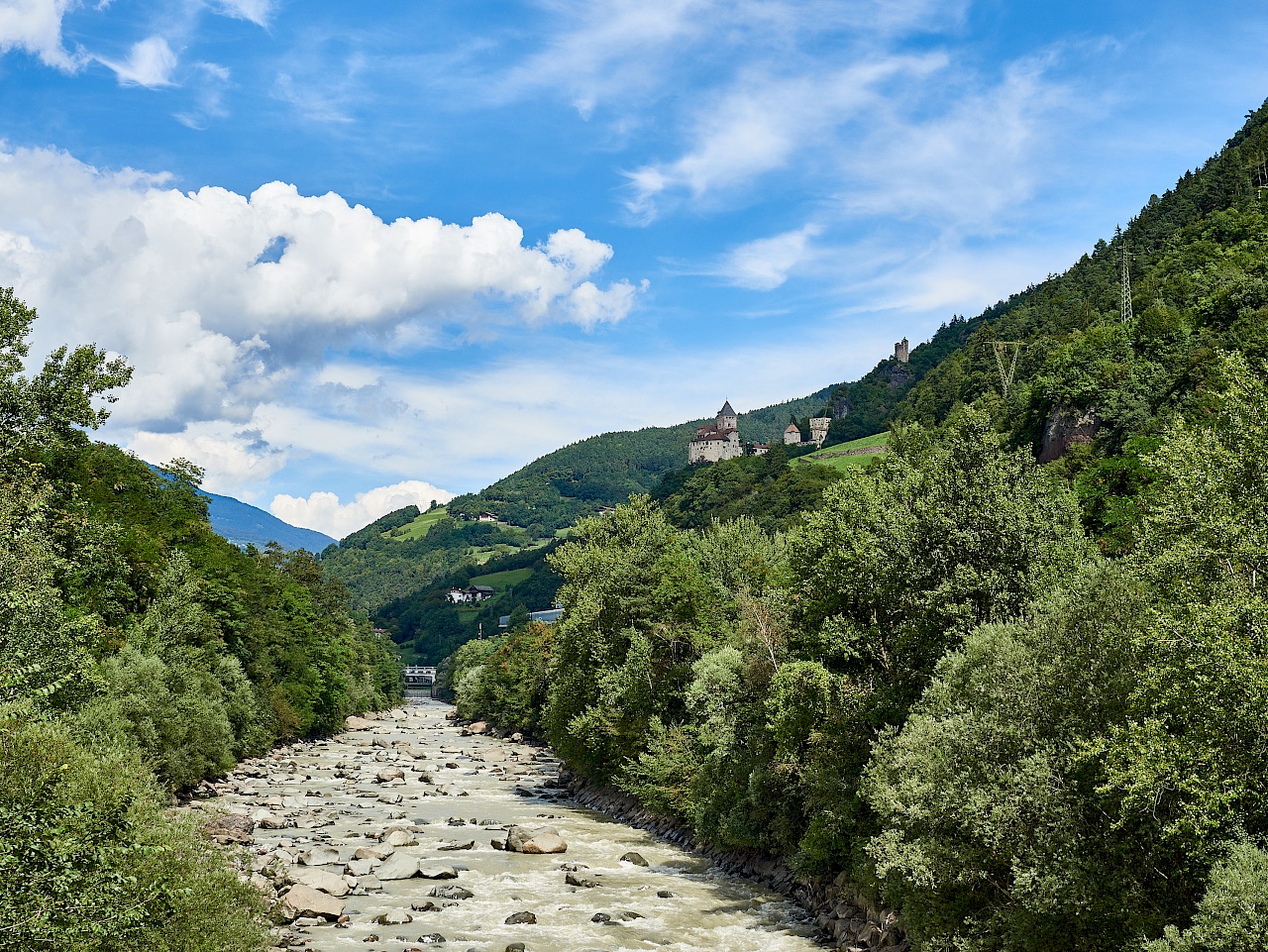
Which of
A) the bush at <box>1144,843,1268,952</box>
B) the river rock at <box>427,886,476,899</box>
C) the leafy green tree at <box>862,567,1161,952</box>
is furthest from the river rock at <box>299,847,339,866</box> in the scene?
the bush at <box>1144,843,1268,952</box>

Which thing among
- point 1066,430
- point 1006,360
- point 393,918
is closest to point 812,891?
point 393,918

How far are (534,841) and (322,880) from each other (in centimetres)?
1140

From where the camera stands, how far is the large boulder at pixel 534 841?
44.5 meters

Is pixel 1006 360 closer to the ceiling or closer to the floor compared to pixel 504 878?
closer to the ceiling

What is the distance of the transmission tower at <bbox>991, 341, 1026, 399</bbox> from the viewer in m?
130

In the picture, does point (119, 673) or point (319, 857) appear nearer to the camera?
point (319, 857)

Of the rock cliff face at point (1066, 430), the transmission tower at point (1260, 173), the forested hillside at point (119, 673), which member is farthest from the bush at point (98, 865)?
the transmission tower at point (1260, 173)

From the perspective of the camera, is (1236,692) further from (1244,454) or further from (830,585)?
(830,585)

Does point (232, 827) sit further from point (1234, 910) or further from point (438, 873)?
point (1234, 910)

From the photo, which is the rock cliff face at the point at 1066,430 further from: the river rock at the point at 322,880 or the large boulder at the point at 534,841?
the river rock at the point at 322,880

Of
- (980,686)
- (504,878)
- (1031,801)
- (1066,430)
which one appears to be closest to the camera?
(1031,801)

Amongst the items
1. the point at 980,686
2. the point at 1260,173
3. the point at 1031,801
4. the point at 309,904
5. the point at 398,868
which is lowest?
the point at 398,868

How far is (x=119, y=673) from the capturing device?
47.8 metres

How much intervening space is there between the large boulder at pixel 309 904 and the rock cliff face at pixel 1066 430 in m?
74.2
